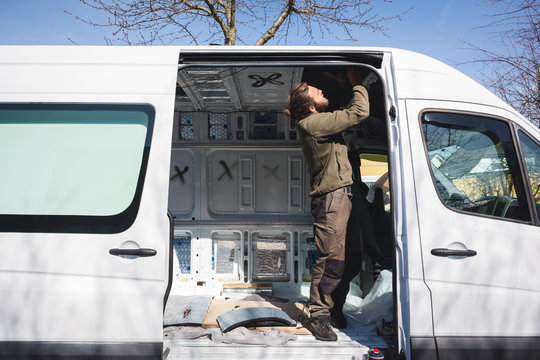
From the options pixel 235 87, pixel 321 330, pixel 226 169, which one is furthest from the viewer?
Answer: pixel 226 169

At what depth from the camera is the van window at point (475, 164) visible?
2.34m

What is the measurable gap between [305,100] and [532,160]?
156cm

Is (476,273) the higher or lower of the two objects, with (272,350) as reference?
higher

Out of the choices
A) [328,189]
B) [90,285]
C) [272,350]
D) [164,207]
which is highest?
[328,189]

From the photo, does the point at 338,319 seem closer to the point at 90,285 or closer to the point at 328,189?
the point at 328,189

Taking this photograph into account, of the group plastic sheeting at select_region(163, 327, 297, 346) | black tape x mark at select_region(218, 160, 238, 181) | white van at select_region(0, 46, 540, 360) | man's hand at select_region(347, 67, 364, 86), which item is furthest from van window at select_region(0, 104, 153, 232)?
black tape x mark at select_region(218, 160, 238, 181)

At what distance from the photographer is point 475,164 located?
2479mm

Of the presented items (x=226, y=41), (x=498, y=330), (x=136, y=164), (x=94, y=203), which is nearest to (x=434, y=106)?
(x=498, y=330)

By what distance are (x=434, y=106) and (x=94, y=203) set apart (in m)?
2.12

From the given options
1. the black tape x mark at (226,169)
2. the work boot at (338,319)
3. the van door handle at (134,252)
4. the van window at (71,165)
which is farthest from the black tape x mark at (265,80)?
the work boot at (338,319)

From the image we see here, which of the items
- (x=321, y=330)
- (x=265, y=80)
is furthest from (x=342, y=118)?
(x=321, y=330)

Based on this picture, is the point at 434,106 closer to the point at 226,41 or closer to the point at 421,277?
the point at 421,277

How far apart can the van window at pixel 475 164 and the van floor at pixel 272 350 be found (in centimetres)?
112

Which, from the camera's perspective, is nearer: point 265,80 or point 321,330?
point 321,330
